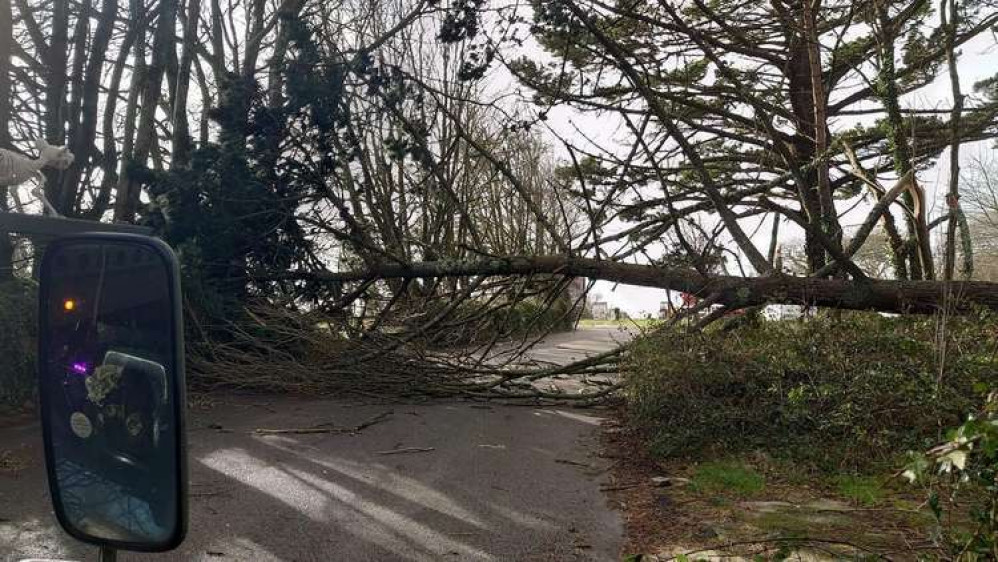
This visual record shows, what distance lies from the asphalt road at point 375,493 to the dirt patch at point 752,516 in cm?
22

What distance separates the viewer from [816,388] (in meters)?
Answer: 5.63

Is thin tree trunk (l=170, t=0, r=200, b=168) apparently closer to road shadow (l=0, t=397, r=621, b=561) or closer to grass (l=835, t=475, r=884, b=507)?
road shadow (l=0, t=397, r=621, b=561)

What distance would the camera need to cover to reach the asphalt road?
3.83 m

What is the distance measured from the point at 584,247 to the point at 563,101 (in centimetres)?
251

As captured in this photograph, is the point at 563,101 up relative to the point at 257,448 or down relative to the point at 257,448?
up

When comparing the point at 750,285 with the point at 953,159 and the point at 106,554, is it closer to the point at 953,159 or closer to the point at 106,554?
the point at 953,159

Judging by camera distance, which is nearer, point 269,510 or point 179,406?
point 179,406

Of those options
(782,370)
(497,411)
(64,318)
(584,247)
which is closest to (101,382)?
(64,318)

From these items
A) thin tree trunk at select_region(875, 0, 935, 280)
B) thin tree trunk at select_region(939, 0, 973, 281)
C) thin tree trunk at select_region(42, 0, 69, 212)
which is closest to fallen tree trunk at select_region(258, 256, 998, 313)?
thin tree trunk at select_region(939, 0, 973, 281)

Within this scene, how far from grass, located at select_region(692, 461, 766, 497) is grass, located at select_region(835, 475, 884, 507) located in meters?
0.50

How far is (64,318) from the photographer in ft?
4.93

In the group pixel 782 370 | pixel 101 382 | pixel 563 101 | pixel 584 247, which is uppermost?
pixel 563 101

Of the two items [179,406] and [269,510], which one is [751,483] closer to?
[269,510]

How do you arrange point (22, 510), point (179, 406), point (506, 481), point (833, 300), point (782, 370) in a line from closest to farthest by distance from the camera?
point (179, 406) < point (22, 510) < point (506, 481) < point (782, 370) < point (833, 300)
